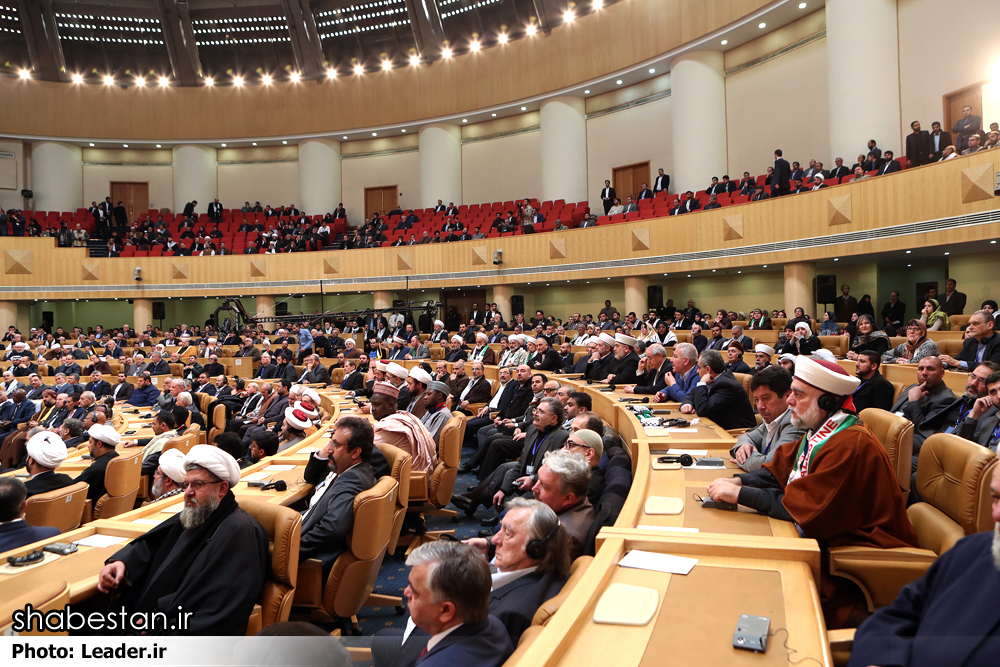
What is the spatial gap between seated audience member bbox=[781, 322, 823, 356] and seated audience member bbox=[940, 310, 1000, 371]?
2.06 metres

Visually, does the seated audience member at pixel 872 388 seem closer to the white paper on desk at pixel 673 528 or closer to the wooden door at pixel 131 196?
the white paper on desk at pixel 673 528

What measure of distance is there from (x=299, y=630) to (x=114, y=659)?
3.09ft

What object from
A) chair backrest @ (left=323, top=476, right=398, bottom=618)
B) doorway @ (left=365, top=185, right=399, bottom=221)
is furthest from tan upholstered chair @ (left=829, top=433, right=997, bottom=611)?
doorway @ (left=365, top=185, right=399, bottom=221)

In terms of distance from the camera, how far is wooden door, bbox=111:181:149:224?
24625 millimetres

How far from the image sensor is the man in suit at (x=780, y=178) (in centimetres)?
1305

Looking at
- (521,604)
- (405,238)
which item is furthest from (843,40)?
(521,604)

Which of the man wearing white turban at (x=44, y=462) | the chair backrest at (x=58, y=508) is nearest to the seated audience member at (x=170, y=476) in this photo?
the chair backrest at (x=58, y=508)

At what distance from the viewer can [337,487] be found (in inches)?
134

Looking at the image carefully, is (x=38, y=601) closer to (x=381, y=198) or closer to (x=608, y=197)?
(x=608, y=197)

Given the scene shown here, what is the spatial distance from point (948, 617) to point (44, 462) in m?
5.32

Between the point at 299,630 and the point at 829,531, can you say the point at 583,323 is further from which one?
the point at 299,630

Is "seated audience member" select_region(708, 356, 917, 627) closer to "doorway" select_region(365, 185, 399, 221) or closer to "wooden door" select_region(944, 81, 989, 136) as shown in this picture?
"wooden door" select_region(944, 81, 989, 136)

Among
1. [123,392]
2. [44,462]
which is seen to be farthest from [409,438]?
[123,392]

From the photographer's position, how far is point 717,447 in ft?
12.6
